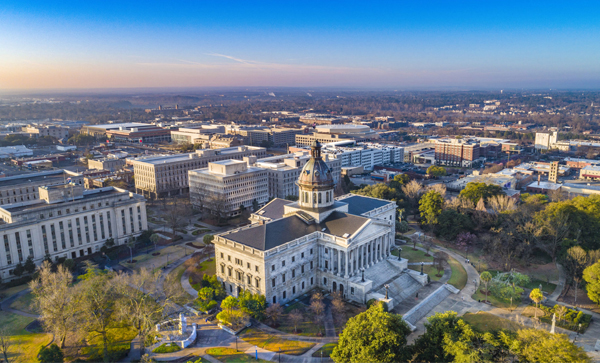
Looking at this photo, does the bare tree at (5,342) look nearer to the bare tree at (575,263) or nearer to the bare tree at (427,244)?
the bare tree at (427,244)

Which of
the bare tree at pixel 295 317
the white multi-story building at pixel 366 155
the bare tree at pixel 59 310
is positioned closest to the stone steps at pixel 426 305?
the bare tree at pixel 295 317

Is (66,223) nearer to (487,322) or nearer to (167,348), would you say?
(167,348)

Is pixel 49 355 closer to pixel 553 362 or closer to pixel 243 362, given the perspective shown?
pixel 243 362

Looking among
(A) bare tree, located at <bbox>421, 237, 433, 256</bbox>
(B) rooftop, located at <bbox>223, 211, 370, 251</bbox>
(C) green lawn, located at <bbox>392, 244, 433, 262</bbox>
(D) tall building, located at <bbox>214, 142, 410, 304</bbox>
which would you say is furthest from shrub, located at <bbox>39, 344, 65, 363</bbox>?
(A) bare tree, located at <bbox>421, 237, 433, 256</bbox>

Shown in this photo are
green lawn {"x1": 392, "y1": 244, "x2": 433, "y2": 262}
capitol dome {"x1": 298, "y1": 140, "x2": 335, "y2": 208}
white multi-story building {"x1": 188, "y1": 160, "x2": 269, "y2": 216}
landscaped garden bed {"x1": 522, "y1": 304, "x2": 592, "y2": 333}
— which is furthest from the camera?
white multi-story building {"x1": 188, "y1": 160, "x2": 269, "y2": 216}

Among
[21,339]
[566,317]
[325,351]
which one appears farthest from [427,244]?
[21,339]

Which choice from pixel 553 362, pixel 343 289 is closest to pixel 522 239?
pixel 343 289

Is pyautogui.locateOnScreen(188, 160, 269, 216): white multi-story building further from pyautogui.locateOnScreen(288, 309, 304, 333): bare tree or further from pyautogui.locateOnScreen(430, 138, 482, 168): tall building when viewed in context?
pyautogui.locateOnScreen(430, 138, 482, 168): tall building
